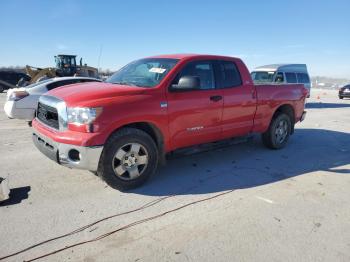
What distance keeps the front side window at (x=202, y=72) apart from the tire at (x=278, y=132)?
2136 millimetres

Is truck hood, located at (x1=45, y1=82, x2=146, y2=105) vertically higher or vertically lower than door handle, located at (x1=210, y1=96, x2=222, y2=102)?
higher

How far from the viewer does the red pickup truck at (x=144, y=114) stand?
12.5 ft

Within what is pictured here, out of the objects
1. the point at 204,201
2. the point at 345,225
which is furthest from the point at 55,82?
the point at 345,225

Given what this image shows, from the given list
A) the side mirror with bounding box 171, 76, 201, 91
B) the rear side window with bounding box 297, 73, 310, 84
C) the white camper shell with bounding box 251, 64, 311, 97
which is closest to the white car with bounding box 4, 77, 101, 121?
the side mirror with bounding box 171, 76, 201, 91

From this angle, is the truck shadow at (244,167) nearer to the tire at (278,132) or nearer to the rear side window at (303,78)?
the tire at (278,132)

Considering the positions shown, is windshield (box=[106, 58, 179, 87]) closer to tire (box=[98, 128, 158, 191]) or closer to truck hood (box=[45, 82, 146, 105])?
truck hood (box=[45, 82, 146, 105])

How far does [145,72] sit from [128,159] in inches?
61.4

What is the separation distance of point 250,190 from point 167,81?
2.00 m

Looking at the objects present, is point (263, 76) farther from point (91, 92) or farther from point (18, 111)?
point (91, 92)

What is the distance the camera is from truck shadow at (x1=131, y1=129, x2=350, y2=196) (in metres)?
4.46

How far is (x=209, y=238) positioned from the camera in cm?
308

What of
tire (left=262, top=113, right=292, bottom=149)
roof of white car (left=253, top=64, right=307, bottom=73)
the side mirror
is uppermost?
roof of white car (left=253, top=64, right=307, bottom=73)

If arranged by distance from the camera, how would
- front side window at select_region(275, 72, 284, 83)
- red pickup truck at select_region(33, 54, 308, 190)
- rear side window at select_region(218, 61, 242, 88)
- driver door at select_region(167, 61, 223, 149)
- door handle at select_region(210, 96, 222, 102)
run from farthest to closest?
1. front side window at select_region(275, 72, 284, 83)
2. rear side window at select_region(218, 61, 242, 88)
3. door handle at select_region(210, 96, 222, 102)
4. driver door at select_region(167, 61, 223, 149)
5. red pickup truck at select_region(33, 54, 308, 190)

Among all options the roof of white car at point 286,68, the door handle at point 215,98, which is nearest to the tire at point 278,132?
the door handle at point 215,98
